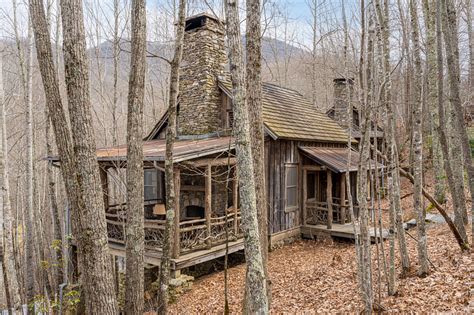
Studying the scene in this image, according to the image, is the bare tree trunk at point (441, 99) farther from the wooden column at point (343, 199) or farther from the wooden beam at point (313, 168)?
the wooden column at point (343, 199)

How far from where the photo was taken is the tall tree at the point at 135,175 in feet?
19.0

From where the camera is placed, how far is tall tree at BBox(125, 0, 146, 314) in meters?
5.80

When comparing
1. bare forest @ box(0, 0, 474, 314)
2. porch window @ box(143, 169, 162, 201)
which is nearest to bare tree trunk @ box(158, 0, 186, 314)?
bare forest @ box(0, 0, 474, 314)

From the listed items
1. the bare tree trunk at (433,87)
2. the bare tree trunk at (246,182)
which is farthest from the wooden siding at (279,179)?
the bare tree trunk at (246,182)

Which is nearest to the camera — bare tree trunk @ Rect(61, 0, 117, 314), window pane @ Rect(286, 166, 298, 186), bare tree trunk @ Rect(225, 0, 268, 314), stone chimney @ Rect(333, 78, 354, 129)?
bare tree trunk @ Rect(225, 0, 268, 314)

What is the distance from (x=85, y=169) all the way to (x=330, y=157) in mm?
9717

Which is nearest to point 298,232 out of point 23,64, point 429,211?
point 429,211

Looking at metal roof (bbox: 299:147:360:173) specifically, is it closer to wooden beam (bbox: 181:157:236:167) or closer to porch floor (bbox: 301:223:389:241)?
porch floor (bbox: 301:223:389:241)

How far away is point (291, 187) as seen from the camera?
12469 millimetres

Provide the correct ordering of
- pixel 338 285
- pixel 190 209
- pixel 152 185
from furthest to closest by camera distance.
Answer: pixel 152 185, pixel 190 209, pixel 338 285

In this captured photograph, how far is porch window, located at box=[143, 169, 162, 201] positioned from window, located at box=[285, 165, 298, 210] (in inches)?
199

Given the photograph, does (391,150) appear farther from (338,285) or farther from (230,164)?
(230,164)

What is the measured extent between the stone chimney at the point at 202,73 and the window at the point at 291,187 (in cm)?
323

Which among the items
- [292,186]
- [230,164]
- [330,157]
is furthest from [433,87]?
[230,164]
